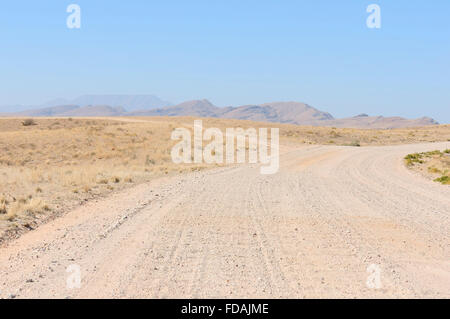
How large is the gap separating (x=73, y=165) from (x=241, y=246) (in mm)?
20434

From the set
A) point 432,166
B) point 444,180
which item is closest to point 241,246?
point 444,180

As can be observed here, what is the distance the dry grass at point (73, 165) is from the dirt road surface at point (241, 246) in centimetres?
115

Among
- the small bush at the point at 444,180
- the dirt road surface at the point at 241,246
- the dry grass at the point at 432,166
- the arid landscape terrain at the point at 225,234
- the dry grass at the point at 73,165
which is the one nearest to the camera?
the dirt road surface at the point at 241,246

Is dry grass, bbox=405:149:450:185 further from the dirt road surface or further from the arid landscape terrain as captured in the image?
the dirt road surface

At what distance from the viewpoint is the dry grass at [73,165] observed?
43.7ft

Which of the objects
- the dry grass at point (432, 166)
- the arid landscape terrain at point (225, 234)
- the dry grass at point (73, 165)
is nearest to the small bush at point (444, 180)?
the dry grass at point (432, 166)

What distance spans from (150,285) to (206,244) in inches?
97.9

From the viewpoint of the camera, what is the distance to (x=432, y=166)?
80.6 ft

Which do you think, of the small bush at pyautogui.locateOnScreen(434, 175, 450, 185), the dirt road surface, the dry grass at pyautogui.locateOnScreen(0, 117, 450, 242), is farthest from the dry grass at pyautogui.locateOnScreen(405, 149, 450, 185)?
the dry grass at pyautogui.locateOnScreen(0, 117, 450, 242)

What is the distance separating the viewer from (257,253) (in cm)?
827

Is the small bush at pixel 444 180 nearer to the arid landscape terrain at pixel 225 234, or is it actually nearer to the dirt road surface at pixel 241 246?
the arid landscape terrain at pixel 225 234

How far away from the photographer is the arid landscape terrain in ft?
22.0
